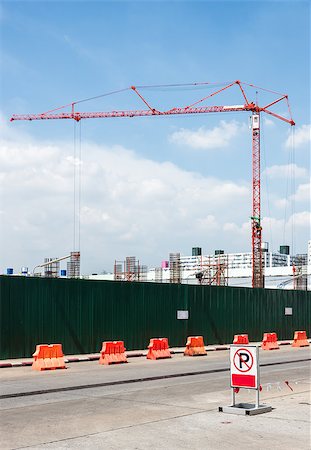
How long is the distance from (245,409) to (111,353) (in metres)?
11.5

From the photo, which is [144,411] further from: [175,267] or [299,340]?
[175,267]

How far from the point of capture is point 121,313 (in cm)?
2716

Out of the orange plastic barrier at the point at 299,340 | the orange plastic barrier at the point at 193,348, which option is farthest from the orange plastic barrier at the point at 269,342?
the orange plastic barrier at the point at 193,348

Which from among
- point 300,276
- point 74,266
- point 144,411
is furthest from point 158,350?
point 74,266

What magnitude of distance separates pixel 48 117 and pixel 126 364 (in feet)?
283

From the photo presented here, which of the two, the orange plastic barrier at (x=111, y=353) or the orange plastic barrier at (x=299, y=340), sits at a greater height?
the orange plastic barrier at (x=111, y=353)

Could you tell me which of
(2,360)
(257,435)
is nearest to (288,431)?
(257,435)

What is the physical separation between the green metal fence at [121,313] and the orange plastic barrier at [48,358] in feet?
8.76

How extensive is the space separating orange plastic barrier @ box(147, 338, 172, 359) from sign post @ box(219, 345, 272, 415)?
12.7 m

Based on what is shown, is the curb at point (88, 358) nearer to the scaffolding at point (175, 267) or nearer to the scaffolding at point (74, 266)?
the scaffolding at point (175, 267)

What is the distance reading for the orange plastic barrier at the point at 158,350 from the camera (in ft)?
80.1

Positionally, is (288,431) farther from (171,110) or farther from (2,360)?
(171,110)

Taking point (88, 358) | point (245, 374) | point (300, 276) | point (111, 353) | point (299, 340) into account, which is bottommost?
point (299, 340)

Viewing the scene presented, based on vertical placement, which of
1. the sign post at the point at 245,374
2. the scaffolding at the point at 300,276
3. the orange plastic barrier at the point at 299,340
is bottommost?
the orange plastic barrier at the point at 299,340
